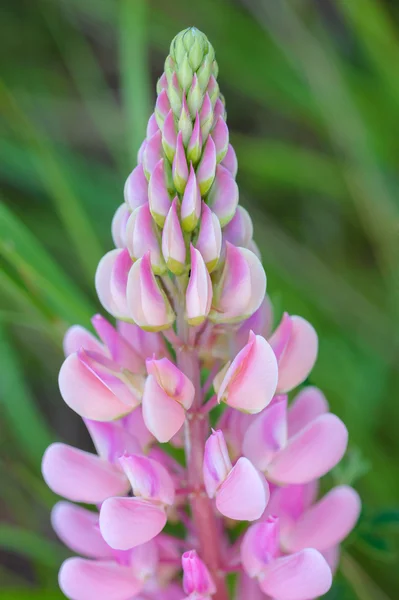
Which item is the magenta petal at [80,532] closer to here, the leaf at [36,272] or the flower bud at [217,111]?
the leaf at [36,272]

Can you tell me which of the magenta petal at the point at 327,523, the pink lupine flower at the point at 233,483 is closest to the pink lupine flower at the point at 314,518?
the magenta petal at the point at 327,523

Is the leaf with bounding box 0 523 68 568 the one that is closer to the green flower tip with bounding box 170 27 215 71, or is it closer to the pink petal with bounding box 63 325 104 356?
the pink petal with bounding box 63 325 104 356

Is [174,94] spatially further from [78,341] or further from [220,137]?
[78,341]

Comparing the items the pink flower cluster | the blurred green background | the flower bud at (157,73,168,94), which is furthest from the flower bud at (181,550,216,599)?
the flower bud at (157,73,168,94)

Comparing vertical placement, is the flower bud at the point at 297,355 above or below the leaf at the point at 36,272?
below

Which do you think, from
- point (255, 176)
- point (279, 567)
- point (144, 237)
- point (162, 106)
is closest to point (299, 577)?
point (279, 567)

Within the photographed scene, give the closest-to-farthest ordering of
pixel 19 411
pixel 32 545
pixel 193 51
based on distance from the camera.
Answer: pixel 193 51
pixel 32 545
pixel 19 411

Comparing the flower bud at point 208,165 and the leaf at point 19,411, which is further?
the leaf at point 19,411
